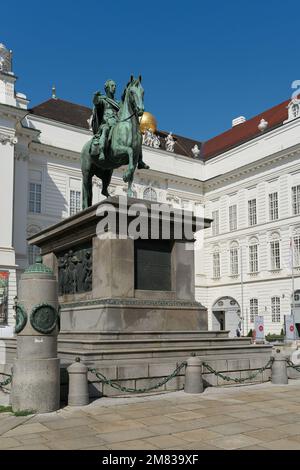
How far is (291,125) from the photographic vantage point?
4891cm

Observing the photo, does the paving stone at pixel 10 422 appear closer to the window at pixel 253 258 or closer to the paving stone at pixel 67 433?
the paving stone at pixel 67 433

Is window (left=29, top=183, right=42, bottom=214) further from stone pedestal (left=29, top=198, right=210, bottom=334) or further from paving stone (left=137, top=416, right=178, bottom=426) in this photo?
paving stone (left=137, top=416, right=178, bottom=426)

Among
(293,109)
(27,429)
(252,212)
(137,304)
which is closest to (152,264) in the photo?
(137,304)

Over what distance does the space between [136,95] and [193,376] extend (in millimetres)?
6719

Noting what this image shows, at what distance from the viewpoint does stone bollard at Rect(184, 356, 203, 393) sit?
10.1 meters

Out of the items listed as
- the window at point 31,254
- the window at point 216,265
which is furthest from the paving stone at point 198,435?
the window at point 216,265

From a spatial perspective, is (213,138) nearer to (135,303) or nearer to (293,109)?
(293,109)

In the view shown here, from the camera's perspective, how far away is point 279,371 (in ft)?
38.5

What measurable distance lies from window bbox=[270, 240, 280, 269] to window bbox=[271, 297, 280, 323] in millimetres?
2949

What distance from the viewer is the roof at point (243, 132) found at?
5444cm

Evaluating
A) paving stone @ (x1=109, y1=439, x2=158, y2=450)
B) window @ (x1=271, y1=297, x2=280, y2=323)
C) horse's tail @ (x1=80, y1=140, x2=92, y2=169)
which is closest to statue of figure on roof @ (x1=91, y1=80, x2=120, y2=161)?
horse's tail @ (x1=80, y1=140, x2=92, y2=169)
